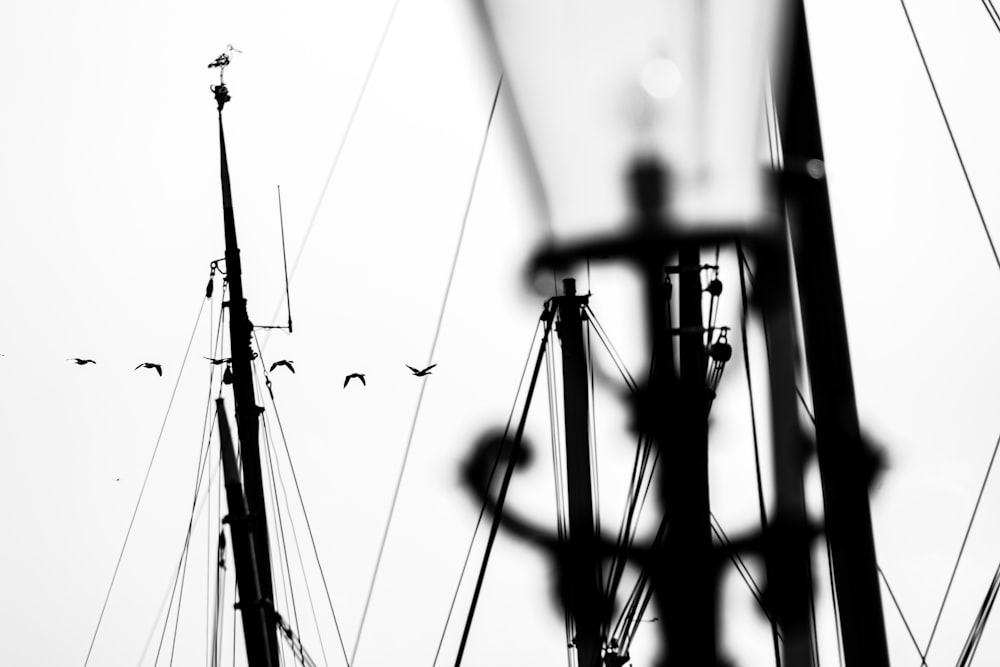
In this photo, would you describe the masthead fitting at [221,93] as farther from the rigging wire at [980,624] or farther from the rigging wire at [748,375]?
the rigging wire at [980,624]

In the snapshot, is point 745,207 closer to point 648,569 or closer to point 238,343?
point 648,569

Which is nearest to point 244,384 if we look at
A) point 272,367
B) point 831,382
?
point 272,367

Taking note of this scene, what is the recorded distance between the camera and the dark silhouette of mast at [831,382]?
6.73 m

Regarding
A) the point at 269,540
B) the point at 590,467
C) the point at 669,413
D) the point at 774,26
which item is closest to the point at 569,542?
the point at 590,467

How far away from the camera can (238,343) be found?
38.1ft

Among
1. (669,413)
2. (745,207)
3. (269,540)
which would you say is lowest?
(269,540)

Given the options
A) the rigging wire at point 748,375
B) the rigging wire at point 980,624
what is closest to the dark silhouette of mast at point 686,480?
the rigging wire at point 748,375

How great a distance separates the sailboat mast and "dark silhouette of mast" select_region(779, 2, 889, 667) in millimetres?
5762

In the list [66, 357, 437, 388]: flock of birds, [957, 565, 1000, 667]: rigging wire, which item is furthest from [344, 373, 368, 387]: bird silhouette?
[957, 565, 1000, 667]: rigging wire

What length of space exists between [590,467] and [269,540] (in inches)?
170

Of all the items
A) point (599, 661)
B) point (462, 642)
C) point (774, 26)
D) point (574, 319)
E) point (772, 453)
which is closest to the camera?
point (774, 26)

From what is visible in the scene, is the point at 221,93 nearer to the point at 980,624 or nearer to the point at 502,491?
the point at 502,491

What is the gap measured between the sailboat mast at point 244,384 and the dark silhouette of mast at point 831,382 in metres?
5.76

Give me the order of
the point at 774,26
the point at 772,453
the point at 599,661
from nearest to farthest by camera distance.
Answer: the point at 774,26 < the point at 772,453 < the point at 599,661
